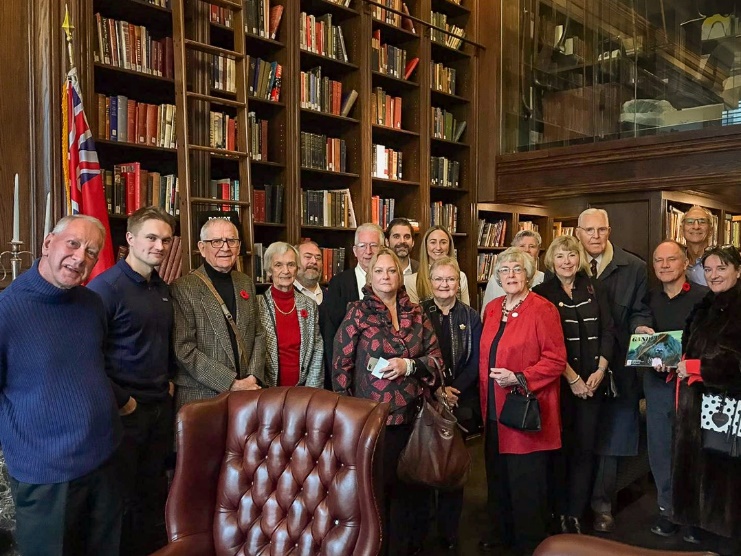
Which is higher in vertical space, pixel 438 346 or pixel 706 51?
pixel 706 51

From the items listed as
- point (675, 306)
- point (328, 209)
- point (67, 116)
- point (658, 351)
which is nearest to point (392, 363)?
point (658, 351)

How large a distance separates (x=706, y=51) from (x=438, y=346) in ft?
12.7

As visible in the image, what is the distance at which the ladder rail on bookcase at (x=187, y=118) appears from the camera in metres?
3.61

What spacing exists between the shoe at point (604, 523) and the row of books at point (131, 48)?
3.57m

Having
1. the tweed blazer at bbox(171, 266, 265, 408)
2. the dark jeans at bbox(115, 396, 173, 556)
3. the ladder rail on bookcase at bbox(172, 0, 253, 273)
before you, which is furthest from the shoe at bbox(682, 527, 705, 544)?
the ladder rail on bookcase at bbox(172, 0, 253, 273)

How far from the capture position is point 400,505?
2914mm

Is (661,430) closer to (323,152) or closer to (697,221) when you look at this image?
(697,221)

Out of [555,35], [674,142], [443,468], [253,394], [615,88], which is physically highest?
[555,35]

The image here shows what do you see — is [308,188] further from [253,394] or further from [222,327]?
[253,394]

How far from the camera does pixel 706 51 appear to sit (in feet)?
16.9

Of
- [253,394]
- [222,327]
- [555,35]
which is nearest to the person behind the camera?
[253,394]

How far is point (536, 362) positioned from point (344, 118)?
273 centimetres

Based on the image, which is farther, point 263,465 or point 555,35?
point 555,35

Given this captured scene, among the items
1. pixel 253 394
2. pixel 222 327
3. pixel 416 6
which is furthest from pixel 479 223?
pixel 253 394
